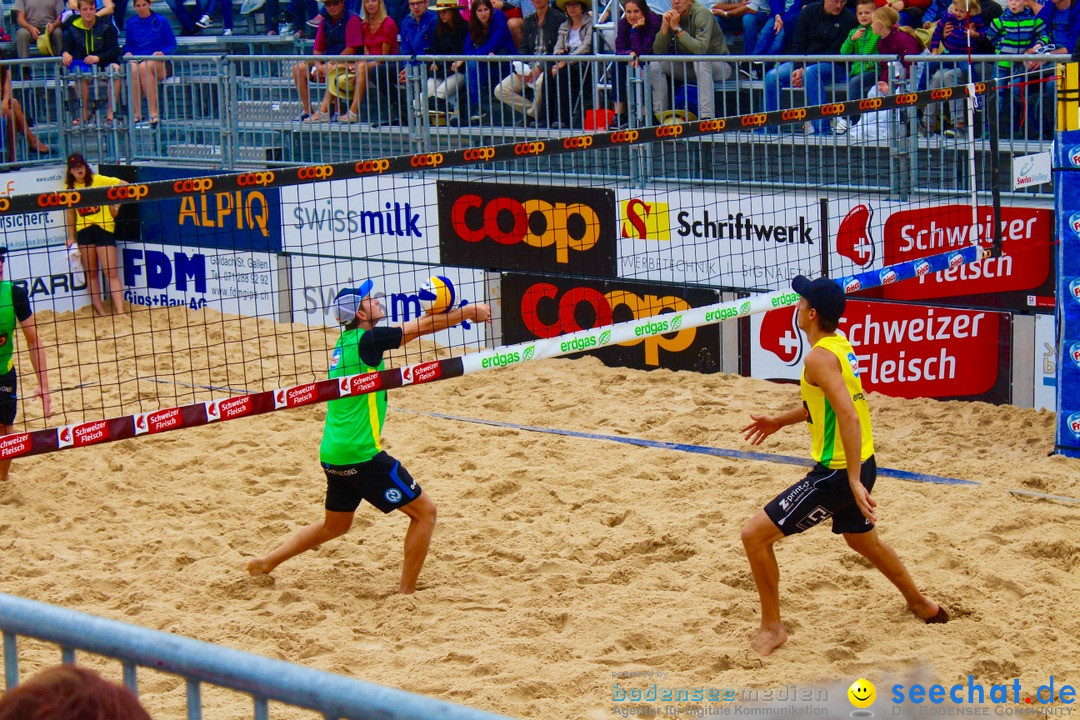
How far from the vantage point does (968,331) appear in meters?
8.73

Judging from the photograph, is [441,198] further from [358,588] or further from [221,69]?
[358,588]

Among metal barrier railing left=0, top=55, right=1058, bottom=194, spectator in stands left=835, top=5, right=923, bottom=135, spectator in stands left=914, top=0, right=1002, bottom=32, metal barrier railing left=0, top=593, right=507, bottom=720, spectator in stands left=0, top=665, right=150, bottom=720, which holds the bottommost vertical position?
metal barrier railing left=0, top=593, right=507, bottom=720

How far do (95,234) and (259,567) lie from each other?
7515mm

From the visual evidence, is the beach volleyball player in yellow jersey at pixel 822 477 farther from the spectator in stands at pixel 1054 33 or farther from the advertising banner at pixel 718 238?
the spectator in stands at pixel 1054 33

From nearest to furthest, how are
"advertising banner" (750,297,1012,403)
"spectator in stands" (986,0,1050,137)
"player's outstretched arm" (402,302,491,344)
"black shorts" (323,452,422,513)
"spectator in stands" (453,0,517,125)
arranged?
"player's outstretched arm" (402,302,491,344), "black shorts" (323,452,422,513), "advertising banner" (750,297,1012,403), "spectator in stands" (986,0,1050,137), "spectator in stands" (453,0,517,125)

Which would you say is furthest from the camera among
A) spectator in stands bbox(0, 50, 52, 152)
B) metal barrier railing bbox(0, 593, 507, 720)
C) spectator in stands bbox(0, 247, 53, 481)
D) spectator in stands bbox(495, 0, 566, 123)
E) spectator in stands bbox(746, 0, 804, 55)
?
spectator in stands bbox(0, 50, 52, 152)

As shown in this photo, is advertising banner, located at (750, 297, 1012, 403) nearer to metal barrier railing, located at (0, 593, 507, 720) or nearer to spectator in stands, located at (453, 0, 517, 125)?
spectator in stands, located at (453, 0, 517, 125)

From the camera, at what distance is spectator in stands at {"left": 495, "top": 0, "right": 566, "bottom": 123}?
35.2 ft

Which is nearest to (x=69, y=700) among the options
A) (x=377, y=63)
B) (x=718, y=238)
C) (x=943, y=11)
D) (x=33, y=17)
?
(x=718, y=238)

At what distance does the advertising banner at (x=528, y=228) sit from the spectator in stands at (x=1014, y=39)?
2986mm

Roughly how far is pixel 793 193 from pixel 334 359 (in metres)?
4.62

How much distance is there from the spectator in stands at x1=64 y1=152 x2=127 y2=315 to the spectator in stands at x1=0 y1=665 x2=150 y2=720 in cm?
1098

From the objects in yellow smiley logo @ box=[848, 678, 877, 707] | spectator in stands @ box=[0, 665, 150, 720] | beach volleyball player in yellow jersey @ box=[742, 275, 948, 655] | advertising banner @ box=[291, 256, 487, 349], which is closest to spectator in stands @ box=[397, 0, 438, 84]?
advertising banner @ box=[291, 256, 487, 349]

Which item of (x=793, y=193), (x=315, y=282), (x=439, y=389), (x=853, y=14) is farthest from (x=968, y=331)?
(x=315, y=282)
